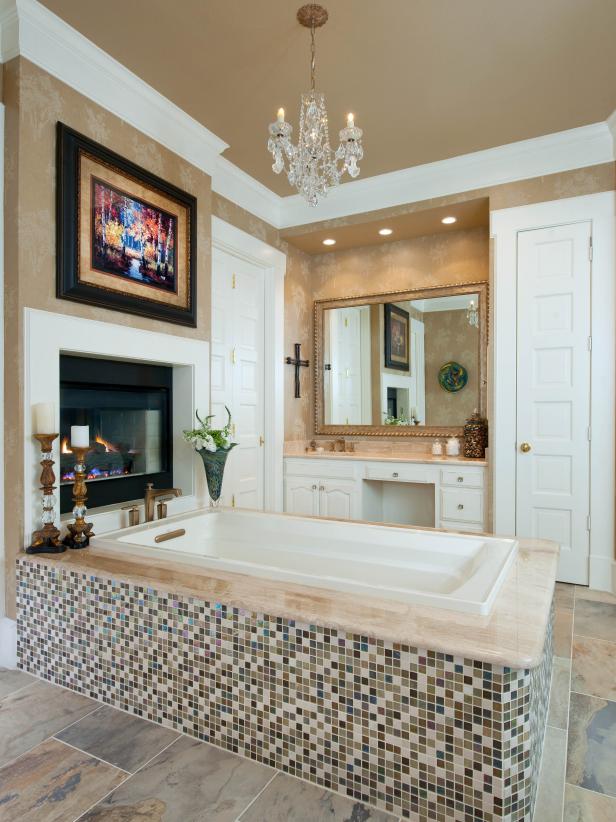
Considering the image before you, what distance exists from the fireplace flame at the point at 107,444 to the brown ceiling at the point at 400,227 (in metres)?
2.26

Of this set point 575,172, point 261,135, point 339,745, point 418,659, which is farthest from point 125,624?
point 575,172

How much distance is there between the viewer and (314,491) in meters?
4.02

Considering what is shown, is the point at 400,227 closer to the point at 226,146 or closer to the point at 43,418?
the point at 226,146

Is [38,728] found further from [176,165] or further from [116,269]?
[176,165]

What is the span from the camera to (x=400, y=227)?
392 cm

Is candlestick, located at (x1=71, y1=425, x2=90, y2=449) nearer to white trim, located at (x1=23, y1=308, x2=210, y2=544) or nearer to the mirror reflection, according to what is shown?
white trim, located at (x1=23, y1=308, x2=210, y2=544)

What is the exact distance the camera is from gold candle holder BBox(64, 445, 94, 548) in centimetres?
219

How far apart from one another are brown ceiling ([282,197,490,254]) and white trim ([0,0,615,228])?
11cm

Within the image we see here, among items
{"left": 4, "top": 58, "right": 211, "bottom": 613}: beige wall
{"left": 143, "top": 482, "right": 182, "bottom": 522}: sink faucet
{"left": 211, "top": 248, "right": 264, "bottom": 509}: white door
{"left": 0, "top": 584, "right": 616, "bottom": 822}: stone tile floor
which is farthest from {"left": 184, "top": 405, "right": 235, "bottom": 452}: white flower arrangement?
{"left": 0, "top": 584, "right": 616, "bottom": 822}: stone tile floor

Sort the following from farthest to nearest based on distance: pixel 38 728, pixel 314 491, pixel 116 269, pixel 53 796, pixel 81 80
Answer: pixel 314 491 < pixel 116 269 < pixel 81 80 < pixel 38 728 < pixel 53 796

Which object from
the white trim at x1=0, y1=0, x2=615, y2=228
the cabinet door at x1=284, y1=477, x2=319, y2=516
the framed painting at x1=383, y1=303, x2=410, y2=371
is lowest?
the cabinet door at x1=284, y1=477, x2=319, y2=516

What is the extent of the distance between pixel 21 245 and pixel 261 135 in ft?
5.45

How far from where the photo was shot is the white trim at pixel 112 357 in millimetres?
2137

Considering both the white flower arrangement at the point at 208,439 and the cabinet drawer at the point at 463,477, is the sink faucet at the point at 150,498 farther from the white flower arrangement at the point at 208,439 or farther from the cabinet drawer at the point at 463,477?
the cabinet drawer at the point at 463,477
